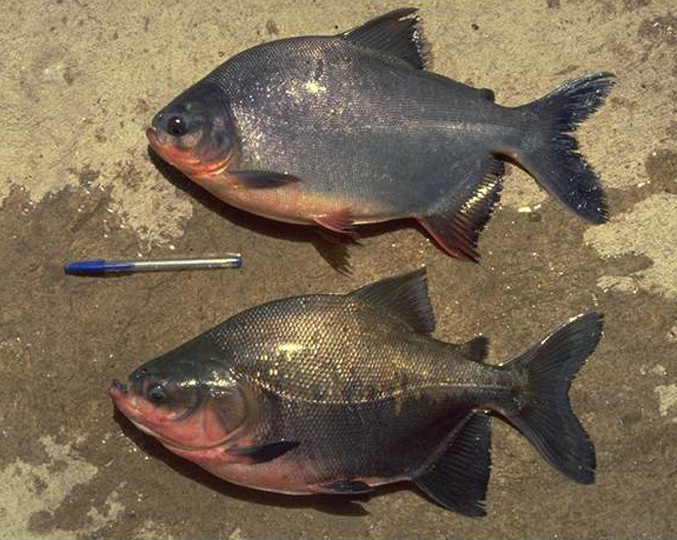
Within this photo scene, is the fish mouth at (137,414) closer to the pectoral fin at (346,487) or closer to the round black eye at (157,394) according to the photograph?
the round black eye at (157,394)

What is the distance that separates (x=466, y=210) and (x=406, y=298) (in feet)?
1.31

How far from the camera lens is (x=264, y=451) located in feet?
9.71

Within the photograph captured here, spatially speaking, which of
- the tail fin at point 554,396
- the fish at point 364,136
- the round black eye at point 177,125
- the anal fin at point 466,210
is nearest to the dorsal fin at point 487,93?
the fish at point 364,136

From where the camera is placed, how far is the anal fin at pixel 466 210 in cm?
321

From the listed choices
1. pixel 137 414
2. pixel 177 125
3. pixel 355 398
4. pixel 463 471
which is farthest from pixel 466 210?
pixel 137 414

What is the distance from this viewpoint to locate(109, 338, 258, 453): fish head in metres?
2.93

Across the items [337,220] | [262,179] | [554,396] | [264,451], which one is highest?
[262,179]

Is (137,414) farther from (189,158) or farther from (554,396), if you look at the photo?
(554,396)

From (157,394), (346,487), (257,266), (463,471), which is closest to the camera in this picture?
(157,394)

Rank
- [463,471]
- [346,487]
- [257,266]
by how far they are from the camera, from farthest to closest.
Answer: [257,266] < [463,471] < [346,487]

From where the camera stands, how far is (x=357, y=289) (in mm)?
3203

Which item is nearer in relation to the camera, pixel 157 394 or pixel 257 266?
pixel 157 394

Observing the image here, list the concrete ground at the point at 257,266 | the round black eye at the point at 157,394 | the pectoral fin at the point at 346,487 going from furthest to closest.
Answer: the concrete ground at the point at 257,266
the pectoral fin at the point at 346,487
the round black eye at the point at 157,394

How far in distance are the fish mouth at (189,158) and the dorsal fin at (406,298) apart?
2.15 ft
